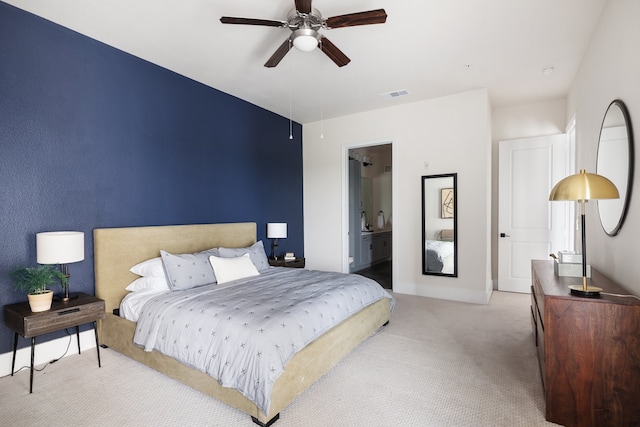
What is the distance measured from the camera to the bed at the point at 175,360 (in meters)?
2.06

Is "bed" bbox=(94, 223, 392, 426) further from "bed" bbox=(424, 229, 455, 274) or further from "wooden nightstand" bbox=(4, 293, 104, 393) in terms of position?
"bed" bbox=(424, 229, 455, 274)

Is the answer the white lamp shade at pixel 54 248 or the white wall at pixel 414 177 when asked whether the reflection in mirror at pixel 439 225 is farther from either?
the white lamp shade at pixel 54 248

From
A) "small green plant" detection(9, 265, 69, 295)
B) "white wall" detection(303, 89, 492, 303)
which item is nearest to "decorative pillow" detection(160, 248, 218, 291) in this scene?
"small green plant" detection(9, 265, 69, 295)

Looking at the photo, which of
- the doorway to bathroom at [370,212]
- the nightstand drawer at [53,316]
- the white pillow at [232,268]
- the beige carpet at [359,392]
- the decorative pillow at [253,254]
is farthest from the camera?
the doorway to bathroom at [370,212]

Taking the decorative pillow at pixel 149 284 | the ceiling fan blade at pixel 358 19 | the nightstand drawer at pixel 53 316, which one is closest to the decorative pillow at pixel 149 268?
the decorative pillow at pixel 149 284


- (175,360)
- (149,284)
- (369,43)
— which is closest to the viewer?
(175,360)

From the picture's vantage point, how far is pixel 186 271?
3.12m

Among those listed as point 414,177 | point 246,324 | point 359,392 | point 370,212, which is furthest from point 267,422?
point 370,212

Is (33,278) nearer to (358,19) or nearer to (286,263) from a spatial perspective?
(286,263)

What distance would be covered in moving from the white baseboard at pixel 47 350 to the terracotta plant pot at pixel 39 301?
1.63 feet

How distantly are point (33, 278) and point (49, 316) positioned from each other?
326 mm

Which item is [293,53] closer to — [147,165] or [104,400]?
[147,165]

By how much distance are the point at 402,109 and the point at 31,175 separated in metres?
4.56

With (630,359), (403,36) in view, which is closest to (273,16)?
(403,36)
